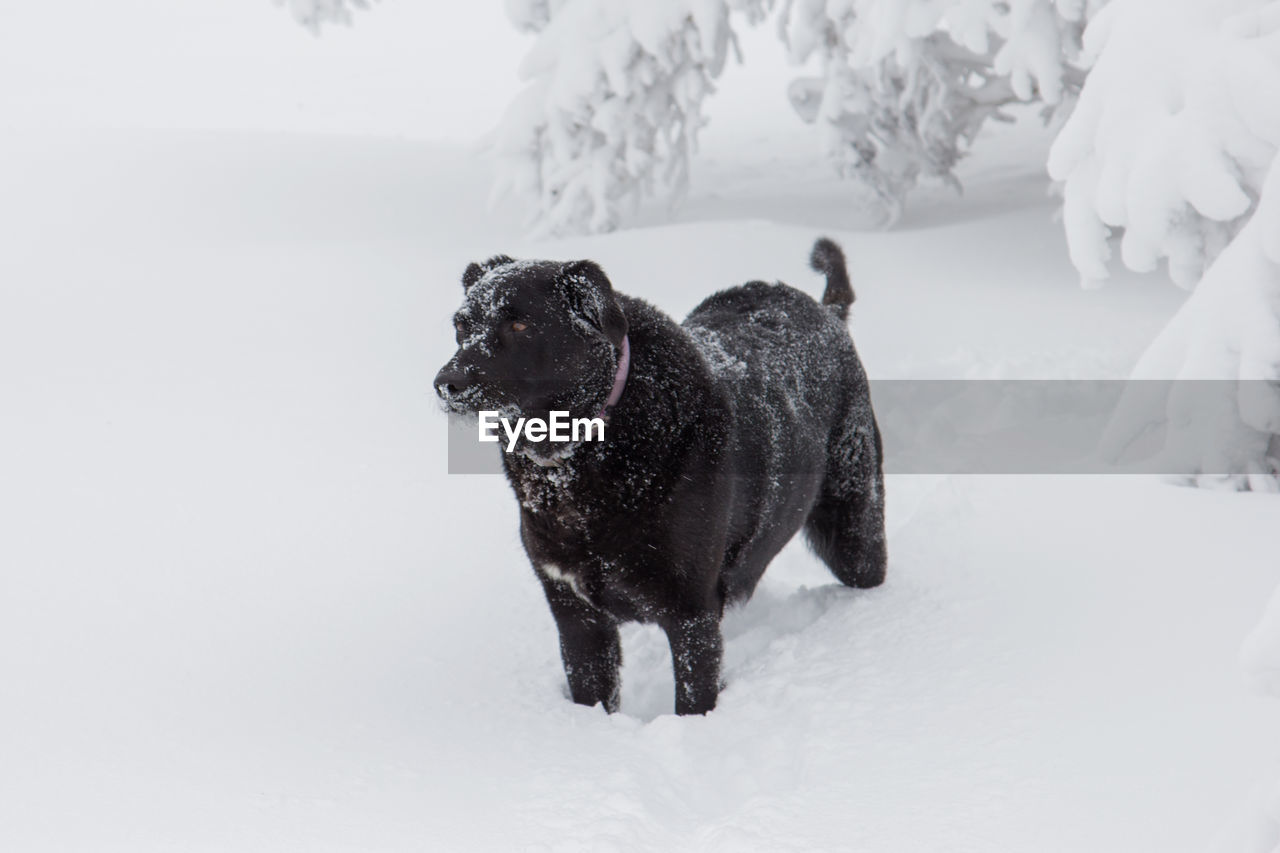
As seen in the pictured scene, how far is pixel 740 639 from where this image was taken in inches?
165

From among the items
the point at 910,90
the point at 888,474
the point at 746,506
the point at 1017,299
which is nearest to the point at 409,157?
the point at 910,90

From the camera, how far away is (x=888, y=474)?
19.4ft

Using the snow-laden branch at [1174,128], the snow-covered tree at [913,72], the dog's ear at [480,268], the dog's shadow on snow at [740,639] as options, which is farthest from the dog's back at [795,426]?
the snow-covered tree at [913,72]

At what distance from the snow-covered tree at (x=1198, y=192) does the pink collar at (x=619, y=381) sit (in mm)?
2396

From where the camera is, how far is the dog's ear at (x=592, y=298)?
319cm

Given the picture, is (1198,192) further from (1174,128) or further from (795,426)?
(795,426)

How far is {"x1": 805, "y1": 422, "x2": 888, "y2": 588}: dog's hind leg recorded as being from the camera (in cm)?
433

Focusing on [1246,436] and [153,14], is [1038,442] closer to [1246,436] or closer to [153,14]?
[1246,436]

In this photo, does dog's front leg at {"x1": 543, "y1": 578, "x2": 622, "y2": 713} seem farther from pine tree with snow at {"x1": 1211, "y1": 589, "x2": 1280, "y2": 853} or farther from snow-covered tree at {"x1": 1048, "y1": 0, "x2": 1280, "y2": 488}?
Result: snow-covered tree at {"x1": 1048, "y1": 0, "x2": 1280, "y2": 488}

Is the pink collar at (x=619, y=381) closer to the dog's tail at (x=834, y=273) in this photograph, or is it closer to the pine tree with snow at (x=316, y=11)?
the dog's tail at (x=834, y=273)

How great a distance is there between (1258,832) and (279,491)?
3.95 m

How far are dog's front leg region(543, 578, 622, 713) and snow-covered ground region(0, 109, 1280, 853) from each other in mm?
93

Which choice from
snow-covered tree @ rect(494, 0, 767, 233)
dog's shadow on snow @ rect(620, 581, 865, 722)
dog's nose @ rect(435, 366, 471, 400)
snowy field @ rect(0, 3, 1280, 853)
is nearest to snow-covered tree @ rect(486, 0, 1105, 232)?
snow-covered tree @ rect(494, 0, 767, 233)

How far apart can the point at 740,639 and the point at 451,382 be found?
5.72 feet
